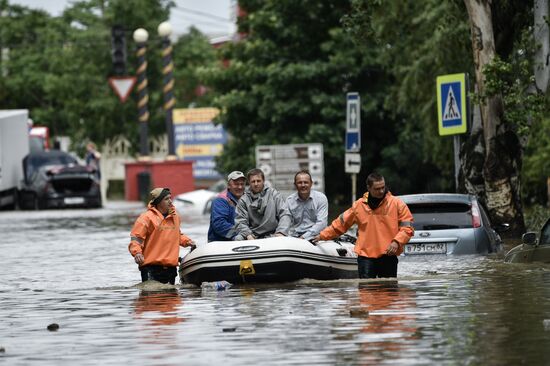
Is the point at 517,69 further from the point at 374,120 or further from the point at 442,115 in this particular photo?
the point at 374,120

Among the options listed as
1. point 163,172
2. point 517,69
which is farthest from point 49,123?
point 517,69

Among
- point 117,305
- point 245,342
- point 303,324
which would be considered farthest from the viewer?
point 117,305

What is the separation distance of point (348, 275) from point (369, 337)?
703 centimetres

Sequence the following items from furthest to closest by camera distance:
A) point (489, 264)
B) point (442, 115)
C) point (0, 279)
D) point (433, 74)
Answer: point (433, 74) < point (442, 115) < point (0, 279) < point (489, 264)

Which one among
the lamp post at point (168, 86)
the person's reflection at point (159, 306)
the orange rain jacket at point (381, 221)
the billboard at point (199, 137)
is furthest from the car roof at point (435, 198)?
the billboard at point (199, 137)

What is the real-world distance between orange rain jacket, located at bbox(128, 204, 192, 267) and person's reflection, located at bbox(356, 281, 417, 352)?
2.23 metres

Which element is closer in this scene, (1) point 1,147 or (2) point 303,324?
(2) point 303,324

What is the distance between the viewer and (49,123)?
289ft

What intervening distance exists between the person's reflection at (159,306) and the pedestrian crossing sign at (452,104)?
434 inches

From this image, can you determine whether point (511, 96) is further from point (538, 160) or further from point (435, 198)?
point (538, 160)

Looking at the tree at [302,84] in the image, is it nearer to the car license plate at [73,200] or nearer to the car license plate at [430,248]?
the car license plate at [73,200]

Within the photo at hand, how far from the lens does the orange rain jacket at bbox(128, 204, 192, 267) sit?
19.4 m

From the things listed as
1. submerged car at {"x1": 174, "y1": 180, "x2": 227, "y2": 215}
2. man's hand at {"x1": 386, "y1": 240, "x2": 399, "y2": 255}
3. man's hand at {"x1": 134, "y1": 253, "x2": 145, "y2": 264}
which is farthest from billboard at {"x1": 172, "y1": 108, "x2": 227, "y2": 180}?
man's hand at {"x1": 386, "y1": 240, "x2": 399, "y2": 255}

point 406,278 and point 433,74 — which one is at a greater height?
point 433,74
